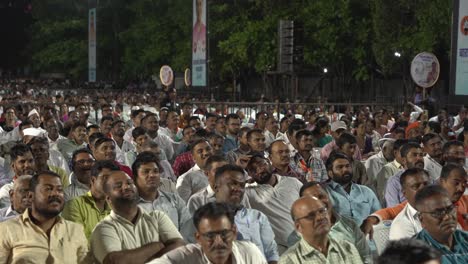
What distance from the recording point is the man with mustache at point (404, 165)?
23.2ft

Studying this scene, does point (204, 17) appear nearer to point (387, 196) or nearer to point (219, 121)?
point (219, 121)

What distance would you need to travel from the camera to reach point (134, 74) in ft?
151

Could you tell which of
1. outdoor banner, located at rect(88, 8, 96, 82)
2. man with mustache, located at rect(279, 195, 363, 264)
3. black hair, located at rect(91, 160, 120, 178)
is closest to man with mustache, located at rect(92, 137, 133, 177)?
black hair, located at rect(91, 160, 120, 178)

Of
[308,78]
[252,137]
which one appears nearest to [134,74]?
[308,78]

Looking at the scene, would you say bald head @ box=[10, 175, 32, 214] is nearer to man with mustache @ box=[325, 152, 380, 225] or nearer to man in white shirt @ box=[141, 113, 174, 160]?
man with mustache @ box=[325, 152, 380, 225]

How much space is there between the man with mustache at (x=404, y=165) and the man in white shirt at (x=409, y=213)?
1.03 meters

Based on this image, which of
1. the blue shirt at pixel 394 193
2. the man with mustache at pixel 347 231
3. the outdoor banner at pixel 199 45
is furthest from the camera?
the outdoor banner at pixel 199 45

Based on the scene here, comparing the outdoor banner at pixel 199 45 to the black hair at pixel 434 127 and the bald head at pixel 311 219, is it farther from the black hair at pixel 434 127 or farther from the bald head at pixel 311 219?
the bald head at pixel 311 219

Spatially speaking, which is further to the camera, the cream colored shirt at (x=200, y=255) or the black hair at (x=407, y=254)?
the cream colored shirt at (x=200, y=255)

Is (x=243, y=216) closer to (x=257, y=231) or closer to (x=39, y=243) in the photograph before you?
(x=257, y=231)

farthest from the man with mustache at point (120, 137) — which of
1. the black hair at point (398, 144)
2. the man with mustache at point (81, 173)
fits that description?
the black hair at point (398, 144)

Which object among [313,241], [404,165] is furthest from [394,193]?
[313,241]

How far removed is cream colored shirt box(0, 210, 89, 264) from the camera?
492 cm

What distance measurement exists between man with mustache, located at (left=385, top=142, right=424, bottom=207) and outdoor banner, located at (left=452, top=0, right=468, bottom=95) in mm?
8575
